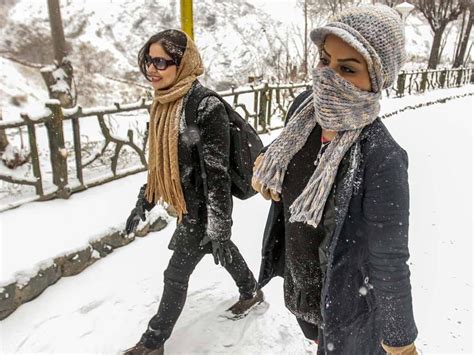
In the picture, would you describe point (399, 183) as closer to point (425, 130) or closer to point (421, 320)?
point (421, 320)

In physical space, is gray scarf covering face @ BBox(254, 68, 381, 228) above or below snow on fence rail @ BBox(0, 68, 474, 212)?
above

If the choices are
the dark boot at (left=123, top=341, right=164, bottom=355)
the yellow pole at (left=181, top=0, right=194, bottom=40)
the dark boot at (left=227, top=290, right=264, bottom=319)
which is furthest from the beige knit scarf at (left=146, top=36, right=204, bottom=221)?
the yellow pole at (left=181, top=0, right=194, bottom=40)

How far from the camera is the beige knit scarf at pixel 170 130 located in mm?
2041

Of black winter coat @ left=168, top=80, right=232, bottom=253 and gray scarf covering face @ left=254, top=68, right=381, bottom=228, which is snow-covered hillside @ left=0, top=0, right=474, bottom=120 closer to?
black winter coat @ left=168, top=80, right=232, bottom=253

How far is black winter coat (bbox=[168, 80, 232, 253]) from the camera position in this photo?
2.03 metres

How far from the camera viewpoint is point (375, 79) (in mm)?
1231

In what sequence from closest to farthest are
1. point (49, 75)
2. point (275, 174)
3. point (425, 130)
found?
point (275, 174), point (49, 75), point (425, 130)

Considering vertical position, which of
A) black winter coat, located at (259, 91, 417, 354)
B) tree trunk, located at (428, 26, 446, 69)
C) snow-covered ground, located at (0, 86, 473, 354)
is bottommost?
snow-covered ground, located at (0, 86, 473, 354)

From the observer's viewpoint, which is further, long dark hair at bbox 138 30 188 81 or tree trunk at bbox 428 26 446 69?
tree trunk at bbox 428 26 446 69

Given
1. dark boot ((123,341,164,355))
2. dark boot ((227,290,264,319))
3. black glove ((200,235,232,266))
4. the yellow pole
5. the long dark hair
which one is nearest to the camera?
the long dark hair

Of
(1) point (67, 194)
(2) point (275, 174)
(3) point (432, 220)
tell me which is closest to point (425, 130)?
(3) point (432, 220)

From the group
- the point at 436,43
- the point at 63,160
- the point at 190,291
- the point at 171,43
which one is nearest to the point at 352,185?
the point at 171,43

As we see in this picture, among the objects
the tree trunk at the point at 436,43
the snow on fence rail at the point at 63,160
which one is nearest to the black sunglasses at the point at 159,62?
the snow on fence rail at the point at 63,160

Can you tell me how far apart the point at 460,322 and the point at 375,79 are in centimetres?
220
